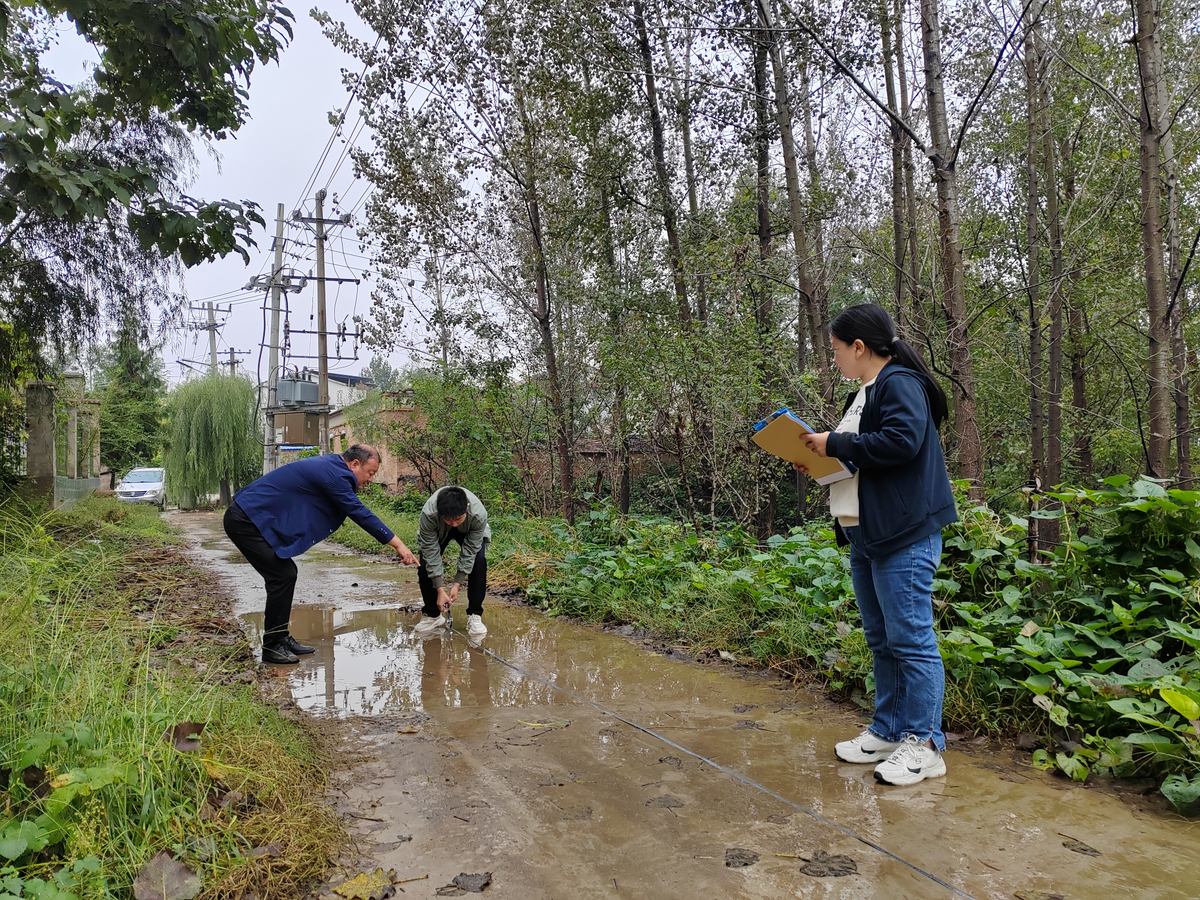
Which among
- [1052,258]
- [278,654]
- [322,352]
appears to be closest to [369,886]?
[278,654]

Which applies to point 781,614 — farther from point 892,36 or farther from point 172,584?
point 892,36

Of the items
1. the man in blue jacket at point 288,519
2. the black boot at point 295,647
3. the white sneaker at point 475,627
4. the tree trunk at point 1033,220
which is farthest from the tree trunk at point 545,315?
the tree trunk at point 1033,220

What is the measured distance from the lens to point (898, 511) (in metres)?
3.07

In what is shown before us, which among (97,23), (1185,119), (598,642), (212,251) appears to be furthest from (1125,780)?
(1185,119)

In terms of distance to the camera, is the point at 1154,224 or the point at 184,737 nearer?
the point at 184,737

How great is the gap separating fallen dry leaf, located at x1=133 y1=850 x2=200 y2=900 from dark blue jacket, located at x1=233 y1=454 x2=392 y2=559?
3.49m

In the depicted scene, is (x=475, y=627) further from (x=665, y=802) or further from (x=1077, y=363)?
(x=1077, y=363)

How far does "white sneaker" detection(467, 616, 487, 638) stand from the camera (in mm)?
6312

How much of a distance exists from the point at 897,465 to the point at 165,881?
285 centimetres

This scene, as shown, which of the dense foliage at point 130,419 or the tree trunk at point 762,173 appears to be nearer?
the tree trunk at point 762,173

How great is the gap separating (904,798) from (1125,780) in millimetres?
949

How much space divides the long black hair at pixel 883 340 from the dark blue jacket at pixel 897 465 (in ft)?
0.21

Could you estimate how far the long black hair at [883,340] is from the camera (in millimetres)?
3240

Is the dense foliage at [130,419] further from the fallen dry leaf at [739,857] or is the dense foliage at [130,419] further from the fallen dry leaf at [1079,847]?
the fallen dry leaf at [1079,847]
